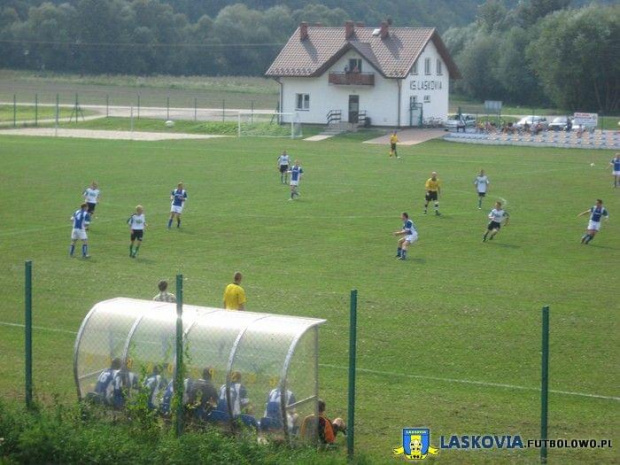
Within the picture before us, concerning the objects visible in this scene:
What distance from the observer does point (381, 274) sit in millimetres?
26141

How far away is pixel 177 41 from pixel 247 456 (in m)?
123

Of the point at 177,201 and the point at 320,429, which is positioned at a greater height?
the point at 177,201

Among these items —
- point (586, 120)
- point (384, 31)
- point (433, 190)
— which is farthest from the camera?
point (384, 31)

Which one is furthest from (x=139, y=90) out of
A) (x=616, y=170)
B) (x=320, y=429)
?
(x=320, y=429)

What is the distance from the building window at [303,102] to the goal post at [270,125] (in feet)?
2.66

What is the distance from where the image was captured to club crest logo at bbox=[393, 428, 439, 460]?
1225 centimetres

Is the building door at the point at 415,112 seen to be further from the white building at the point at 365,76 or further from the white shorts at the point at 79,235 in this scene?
the white shorts at the point at 79,235

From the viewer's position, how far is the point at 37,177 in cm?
4666

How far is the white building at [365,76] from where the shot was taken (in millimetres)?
77312

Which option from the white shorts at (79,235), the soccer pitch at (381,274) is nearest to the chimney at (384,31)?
the soccer pitch at (381,274)

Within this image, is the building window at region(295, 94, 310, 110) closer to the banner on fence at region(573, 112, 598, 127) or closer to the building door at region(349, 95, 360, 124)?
the building door at region(349, 95, 360, 124)

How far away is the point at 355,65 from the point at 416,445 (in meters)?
68.1

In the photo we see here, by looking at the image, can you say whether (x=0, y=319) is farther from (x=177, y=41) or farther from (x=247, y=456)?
(x=177, y=41)

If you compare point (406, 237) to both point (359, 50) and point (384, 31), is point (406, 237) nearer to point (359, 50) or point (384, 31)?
point (359, 50)
